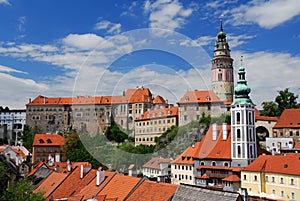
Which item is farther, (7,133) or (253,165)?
(7,133)

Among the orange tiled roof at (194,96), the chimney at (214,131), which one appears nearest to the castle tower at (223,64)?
the chimney at (214,131)

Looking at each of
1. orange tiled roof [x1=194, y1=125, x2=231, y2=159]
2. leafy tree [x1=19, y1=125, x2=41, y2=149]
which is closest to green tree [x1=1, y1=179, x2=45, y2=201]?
orange tiled roof [x1=194, y1=125, x2=231, y2=159]

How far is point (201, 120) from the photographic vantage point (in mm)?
32844

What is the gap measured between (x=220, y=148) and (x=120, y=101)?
17.1 m

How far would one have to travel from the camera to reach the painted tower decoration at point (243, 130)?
2652 cm

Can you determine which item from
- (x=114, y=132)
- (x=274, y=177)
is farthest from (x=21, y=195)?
(x=274, y=177)

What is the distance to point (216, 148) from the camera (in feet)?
93.0

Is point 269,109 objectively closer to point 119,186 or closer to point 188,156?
point 188,156

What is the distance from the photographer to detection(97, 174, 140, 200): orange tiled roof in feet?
42.1

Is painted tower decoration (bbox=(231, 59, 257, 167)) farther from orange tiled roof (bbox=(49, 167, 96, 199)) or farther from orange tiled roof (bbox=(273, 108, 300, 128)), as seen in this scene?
orange tiled roof (bbox=(49, 167, 96, 199))

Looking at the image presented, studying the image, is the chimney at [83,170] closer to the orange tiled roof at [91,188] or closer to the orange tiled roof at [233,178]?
the orange tiled roof at [91,188]

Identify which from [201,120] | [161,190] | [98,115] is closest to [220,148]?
[201,120]

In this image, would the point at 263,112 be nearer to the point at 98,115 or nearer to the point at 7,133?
the point at 98,115

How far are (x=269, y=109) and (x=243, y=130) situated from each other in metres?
18.6
